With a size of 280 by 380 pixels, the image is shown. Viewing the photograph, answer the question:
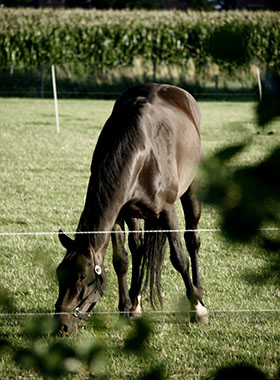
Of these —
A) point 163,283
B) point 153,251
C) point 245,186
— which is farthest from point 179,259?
point 245,186

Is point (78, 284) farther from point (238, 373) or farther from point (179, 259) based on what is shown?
point (238, 373)

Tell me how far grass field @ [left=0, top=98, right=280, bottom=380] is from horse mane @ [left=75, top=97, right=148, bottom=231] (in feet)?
1.63

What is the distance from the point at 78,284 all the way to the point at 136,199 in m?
0.83

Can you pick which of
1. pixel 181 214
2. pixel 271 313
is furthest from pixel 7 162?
pixel 271 313

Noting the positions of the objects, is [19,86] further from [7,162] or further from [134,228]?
[134,228]

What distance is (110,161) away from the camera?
3.53 metres

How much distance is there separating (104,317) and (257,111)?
1.73 feet

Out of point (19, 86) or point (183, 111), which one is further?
point (19, 86)

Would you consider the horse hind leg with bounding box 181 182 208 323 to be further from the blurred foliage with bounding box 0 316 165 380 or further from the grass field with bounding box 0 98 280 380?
the blurred foliage with bounding box 0 316 165 380

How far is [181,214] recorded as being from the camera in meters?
Answer: 7.12

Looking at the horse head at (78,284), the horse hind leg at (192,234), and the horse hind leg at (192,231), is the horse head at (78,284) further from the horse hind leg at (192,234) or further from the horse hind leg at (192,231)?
the horse hind leg at (192,231)

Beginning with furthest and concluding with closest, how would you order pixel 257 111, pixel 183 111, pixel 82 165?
pixel 82 165 → pixel 183 111 → pixel 257 111

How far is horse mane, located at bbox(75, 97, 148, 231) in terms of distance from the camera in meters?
3.47

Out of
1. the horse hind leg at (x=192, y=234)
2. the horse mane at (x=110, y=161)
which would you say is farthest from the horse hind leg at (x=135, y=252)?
the horse mane at (x=110, y=161)
